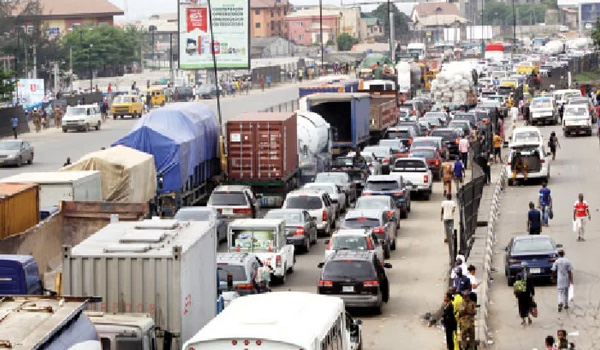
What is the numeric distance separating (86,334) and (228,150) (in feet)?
91.3

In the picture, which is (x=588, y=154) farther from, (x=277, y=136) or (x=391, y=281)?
(x=391, y=281)

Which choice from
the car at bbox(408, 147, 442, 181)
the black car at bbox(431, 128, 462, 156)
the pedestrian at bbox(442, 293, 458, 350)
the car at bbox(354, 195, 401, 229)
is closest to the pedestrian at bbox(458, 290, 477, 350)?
the pedestrian at bbox(442, 293, 458, 350)

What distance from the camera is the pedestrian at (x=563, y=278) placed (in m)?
25.4

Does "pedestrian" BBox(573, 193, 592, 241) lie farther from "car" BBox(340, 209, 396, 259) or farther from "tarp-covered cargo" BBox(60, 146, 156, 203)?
"tarp-covered cargo" BBox(60, 146, 156, 203)

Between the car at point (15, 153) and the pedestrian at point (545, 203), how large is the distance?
2599cm

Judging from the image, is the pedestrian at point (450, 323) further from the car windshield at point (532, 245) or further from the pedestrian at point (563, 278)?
the car windshield at point (532, 245)

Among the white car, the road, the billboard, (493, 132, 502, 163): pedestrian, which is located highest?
the billboard

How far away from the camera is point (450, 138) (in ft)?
187

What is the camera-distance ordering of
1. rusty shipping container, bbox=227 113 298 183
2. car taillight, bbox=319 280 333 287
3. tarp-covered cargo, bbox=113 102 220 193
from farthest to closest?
rusty shipping container, bbox=227 113 298 183, tarp-covered cargo, bbox=113 102 220 193, car taillight, bbox=319 280 333 287

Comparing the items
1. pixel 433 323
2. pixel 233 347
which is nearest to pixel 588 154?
pixel 433 323

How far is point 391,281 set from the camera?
3070 centimetres

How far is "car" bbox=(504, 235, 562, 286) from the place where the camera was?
28.5m

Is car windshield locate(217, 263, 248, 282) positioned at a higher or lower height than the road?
higher

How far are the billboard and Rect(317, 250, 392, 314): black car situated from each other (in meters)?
61.0
